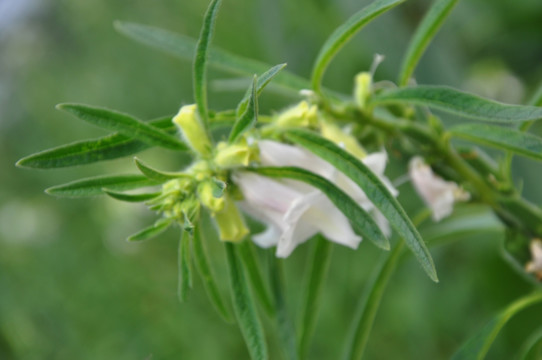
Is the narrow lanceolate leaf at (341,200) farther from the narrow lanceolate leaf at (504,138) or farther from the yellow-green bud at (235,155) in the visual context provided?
the narrow lanceolate leaf at (504,138)

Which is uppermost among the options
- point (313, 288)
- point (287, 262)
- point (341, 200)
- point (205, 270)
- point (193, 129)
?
point (193, 129)

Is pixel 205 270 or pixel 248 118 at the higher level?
pixel 248 118

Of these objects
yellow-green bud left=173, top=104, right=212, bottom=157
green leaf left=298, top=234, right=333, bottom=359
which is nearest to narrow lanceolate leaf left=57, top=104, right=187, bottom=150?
yellow-green bud left=173, top=104, right=212, bottom=157

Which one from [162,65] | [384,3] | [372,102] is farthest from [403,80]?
[162,65]

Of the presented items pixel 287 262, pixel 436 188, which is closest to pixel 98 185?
pixel 436 188

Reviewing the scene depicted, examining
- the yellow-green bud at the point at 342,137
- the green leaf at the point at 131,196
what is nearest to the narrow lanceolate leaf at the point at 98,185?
the green leaf at the point at 131,196

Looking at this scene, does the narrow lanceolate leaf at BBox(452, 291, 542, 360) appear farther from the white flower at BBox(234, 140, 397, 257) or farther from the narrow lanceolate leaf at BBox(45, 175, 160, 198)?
the narrow lanceolate leaf at BBox(45, 175, 160, 198)

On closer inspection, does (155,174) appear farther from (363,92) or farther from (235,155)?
(363,92)
